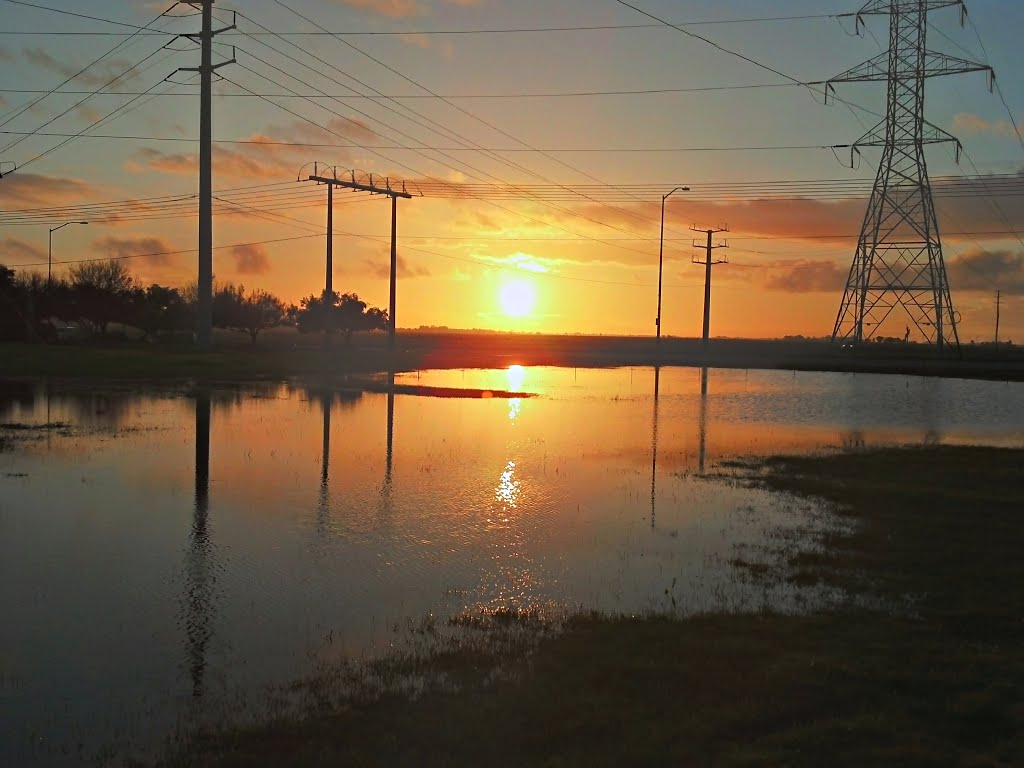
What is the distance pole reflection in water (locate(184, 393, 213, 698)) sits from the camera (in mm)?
9531

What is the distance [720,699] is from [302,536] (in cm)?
902


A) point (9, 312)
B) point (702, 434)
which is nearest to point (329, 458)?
point (702, 434)

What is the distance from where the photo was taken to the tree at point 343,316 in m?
146

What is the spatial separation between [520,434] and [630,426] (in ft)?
19.3

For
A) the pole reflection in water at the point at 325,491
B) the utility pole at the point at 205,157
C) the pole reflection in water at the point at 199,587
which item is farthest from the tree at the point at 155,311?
the pole reflection in water at the point at 199,587

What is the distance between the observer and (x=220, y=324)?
13662 centimetres

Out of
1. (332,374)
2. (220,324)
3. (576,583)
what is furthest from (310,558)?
(220,324)

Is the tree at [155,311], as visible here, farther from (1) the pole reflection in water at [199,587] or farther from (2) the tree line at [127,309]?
(1) the pole reflection in water at [199,587]

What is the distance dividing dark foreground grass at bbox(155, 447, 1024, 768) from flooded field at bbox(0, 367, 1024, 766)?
3.67ft

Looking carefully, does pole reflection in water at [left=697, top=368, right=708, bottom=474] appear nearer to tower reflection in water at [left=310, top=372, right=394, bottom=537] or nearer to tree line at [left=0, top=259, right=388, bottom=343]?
tower reflection in water at [left=310, top=372, right=394, bottom=537]

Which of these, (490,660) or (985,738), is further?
(490,660)

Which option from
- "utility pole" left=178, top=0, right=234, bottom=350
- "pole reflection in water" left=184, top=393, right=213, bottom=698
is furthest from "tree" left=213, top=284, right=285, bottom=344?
"pole reflection in water" left=184, top=393, right=213, bottom=698

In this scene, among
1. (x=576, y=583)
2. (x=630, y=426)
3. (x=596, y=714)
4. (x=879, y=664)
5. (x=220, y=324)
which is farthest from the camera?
(x=220, y=324)

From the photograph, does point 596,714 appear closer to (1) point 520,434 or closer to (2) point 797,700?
(2) point 797,700
